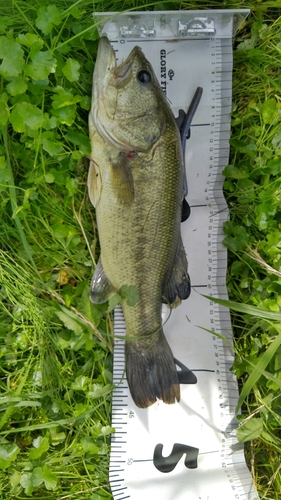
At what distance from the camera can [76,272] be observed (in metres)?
2.31

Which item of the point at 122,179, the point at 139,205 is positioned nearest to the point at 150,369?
the point at 139,205

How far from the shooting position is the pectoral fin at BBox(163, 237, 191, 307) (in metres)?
2.16

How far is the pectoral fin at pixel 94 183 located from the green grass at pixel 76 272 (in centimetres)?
8

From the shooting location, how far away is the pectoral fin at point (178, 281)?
2.16 meters

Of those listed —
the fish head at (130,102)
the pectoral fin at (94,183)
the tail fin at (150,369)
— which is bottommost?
the tail fin at (150,369)

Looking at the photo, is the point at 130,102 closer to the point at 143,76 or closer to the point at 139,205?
the point at 143,76

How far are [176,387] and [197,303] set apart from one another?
467 millimetres

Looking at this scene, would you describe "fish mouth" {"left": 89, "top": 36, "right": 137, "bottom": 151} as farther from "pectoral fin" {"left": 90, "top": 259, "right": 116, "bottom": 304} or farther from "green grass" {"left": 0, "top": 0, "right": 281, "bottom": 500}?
"pectoral fin" {"left": 90, "top": 259, "right": 116, "bottom": 304}

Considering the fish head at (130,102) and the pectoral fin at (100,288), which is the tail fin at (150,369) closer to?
the pectoral fin at (100,288)

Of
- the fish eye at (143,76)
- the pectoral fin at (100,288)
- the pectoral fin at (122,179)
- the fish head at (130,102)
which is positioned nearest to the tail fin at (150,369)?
the pectoral fin at (100,288)

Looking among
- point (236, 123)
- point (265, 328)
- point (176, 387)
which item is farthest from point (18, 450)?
point (236, 123)

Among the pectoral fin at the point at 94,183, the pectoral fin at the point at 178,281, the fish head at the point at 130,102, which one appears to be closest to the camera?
the fish head at the point at 130,102

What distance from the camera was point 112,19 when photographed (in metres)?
2.17

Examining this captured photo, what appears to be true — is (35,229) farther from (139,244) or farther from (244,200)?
(244,200)
